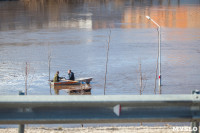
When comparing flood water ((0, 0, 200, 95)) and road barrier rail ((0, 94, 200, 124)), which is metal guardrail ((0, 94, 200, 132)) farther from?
flood water ((0, 0, 200, 95))

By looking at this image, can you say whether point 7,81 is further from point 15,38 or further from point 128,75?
point 15,38

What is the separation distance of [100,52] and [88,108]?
53957mm

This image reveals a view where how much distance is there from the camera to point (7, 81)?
41.0 metres

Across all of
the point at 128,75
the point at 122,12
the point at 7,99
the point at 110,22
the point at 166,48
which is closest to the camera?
the point at 7,99

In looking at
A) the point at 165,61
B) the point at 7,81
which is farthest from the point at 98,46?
the point at 7,81

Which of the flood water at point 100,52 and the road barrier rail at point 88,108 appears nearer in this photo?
the road barrier rail at point 88,108

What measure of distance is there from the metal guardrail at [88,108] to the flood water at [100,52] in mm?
29617

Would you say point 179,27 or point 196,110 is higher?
point 179,27

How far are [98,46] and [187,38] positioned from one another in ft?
56.9

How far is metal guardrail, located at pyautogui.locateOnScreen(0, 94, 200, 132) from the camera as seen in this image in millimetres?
5922

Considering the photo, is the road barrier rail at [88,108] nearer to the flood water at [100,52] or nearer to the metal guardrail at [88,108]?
the metal guardrail at [88,108]

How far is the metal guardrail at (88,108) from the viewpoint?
592 centimetres

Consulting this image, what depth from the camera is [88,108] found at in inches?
235

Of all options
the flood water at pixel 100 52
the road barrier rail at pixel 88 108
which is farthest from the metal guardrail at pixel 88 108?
Result: the flood water at pixel 100 52
